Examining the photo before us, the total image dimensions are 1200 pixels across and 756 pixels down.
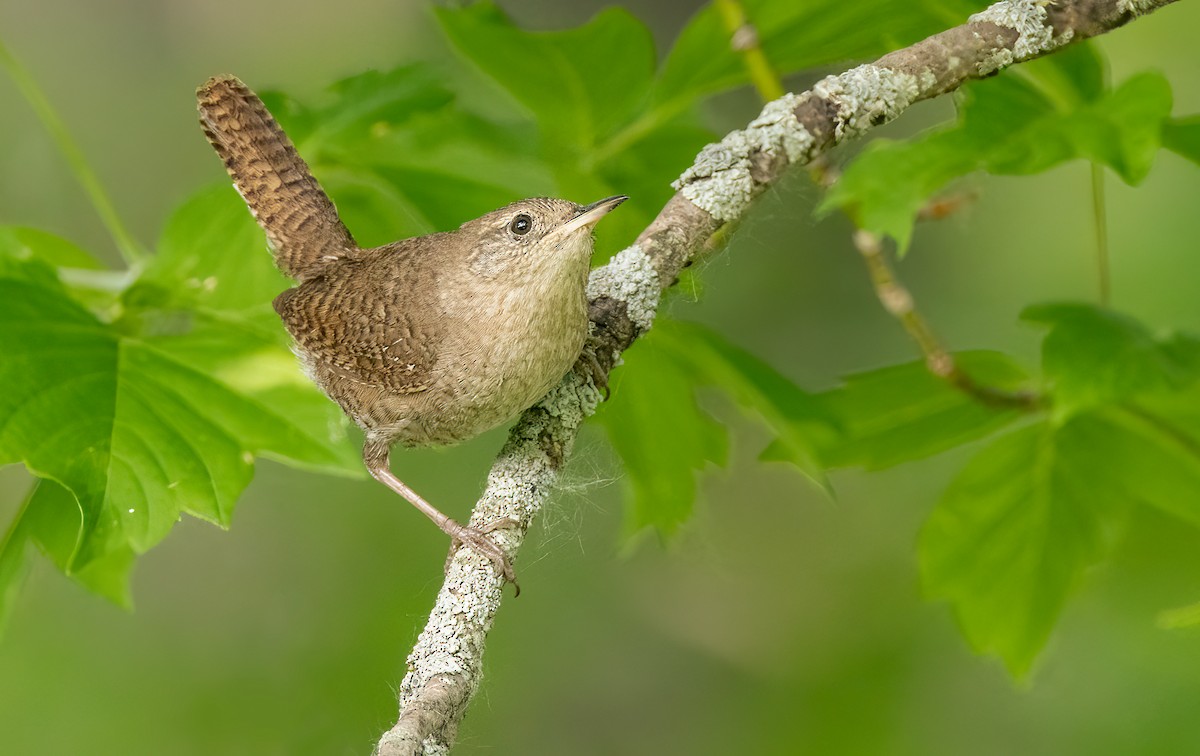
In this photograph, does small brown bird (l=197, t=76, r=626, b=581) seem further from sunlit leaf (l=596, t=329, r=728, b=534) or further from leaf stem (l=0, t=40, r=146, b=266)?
leaf stem (l=0, t=40, r=146, b=266)

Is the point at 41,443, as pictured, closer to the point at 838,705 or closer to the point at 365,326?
the point at 365,326

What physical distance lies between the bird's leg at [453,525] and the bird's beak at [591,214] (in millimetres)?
612

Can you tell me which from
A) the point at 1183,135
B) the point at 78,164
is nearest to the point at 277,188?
the point at 78,164

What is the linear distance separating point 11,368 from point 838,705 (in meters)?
2.97

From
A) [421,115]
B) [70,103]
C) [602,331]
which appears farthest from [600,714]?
[70,103]

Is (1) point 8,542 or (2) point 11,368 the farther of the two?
(1) point 8,542

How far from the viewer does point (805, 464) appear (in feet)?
6.57

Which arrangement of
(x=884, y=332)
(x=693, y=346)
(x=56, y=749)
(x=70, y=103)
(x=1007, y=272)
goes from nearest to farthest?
1. (x=693, y=346)
2. (x=56, y=749)
3. (x=1007, y=272)
4. (x=884, y=332)
5. (x=70, y=103)

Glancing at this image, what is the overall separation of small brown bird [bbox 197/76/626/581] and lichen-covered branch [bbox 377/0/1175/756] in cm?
7

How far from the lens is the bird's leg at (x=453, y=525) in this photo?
5.89ft

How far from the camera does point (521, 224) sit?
233 cm

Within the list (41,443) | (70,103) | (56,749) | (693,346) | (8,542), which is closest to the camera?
(41,443)

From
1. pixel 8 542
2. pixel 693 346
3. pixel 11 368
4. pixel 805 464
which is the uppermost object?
pixel 693 346

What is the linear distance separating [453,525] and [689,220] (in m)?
0.72
